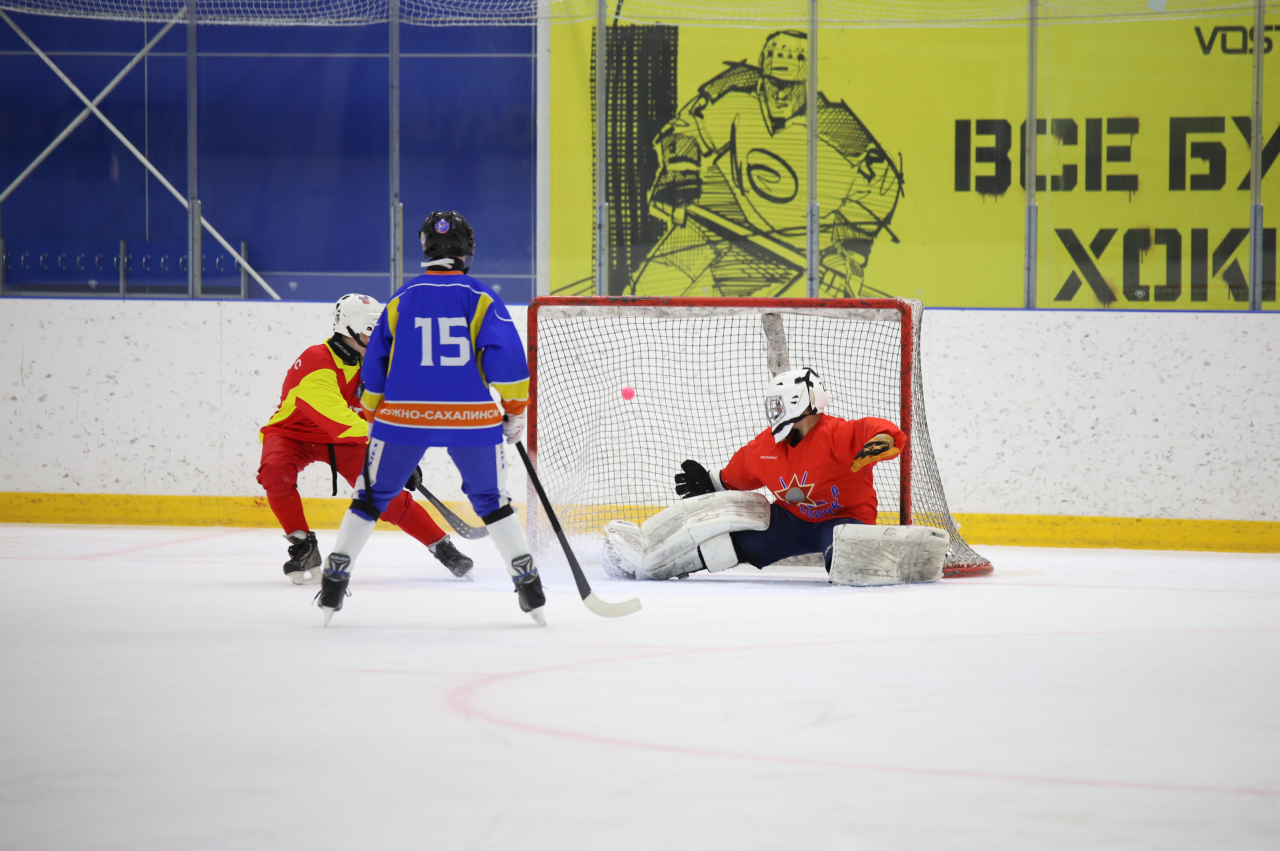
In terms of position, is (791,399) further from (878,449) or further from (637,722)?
(637,722)

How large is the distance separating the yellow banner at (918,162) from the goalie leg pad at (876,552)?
92.9 inches

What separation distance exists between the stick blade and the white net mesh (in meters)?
4.39

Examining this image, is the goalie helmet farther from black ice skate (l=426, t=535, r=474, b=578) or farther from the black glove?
the black glove

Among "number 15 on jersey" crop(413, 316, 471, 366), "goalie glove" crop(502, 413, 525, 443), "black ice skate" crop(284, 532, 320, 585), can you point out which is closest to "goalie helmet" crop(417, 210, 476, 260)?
"number 15 on jersey" crop(413, 316, 471, 366)

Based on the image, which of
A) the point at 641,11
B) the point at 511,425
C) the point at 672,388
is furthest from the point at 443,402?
the point at 641,11

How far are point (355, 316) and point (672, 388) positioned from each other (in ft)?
7.09

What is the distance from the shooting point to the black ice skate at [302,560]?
4.09 meters

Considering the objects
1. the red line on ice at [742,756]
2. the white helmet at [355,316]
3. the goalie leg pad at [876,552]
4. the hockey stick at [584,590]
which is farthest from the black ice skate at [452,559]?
the red line on ice at [742,756]

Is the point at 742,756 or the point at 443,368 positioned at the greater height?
the point at 443,368

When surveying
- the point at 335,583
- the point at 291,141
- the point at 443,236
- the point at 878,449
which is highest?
the point at 291,141

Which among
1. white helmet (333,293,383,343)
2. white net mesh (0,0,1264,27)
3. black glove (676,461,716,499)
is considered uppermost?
white net mesh (0,0,1264,27)

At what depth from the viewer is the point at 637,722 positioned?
2.10 meters

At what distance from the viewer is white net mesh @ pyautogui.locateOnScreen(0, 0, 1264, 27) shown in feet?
21.6

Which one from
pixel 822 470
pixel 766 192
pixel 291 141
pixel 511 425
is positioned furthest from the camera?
pixel 291 141
